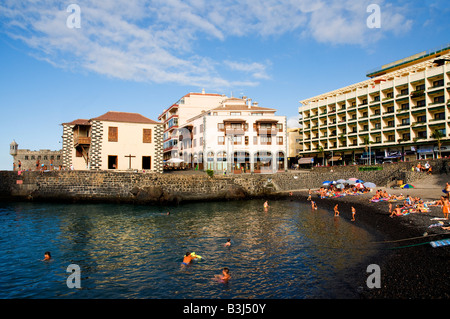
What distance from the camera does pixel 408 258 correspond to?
14.5m

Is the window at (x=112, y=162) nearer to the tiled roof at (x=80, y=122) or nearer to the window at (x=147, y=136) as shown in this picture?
the window at (x=147, y=136)

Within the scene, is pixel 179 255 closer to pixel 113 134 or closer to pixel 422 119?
pixel 113 134

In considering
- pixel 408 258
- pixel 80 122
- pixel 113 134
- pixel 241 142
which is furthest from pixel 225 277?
pixel 241 142

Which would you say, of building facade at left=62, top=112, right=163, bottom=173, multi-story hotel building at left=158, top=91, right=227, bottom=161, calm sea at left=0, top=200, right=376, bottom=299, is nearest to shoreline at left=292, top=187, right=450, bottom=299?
calm sea at left=0, top=200, right=376, bottom=299

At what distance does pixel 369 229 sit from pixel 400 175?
2581 cm

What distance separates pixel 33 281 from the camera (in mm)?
13914

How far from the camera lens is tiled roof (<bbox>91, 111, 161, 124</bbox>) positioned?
46366 mm

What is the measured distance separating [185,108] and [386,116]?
4966 cm

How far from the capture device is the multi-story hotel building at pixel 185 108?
80250mm

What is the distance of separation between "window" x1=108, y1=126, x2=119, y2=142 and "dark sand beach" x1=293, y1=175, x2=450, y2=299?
34850 mm

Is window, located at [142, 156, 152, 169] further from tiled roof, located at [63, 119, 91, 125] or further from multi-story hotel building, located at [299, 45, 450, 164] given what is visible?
multi-story hotel building, located at [299, 45, 450, 164]

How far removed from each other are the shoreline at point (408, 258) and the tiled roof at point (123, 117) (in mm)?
36207
